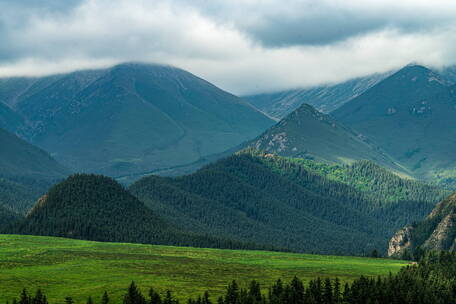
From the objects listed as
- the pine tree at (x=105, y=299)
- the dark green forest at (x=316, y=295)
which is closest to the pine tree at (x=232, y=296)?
the dark green forest at (x=316, y=295)

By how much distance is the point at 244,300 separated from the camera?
6594 inches

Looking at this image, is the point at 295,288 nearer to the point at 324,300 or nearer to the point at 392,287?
the point at 324,300

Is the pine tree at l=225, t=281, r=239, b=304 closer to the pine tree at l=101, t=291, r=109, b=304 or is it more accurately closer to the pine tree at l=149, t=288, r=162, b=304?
the pine tree at l=149, t=288, r=162, b=304

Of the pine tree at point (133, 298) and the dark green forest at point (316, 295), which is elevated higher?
the dark green forest at point (316, 295)

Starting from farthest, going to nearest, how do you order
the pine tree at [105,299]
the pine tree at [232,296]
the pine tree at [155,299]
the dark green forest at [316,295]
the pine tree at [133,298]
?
the pine tree at [232,296] < the pine tree at [105,299] < the dark green forest at [316,295] < the pine tree at [155,299] < the pine tree at [133,298]

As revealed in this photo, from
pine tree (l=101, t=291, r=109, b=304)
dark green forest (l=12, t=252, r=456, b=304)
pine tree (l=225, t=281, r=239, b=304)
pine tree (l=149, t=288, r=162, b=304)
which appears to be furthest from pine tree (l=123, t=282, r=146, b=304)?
pine tree (l=225, t=281, r=239, b=304)

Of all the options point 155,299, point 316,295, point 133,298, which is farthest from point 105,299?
point 316,295

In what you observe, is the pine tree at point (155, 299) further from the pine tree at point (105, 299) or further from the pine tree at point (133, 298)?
the pine tree at point (105, 299)

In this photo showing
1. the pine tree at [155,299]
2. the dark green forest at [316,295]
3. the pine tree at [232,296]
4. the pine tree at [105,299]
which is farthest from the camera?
the pine tree at [232,296]

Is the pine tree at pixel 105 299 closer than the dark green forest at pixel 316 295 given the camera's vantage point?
No

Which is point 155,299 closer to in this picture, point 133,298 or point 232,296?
point 133,298

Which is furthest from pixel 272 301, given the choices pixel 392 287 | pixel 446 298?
pixel 446 298

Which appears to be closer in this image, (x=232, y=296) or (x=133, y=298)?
(x=133, y=298)

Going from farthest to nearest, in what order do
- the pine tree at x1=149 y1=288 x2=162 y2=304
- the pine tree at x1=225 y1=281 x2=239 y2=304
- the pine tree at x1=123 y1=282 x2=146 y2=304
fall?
the pine tree at x1=225 y1=281 x2=239 y2=304
the pine tree at x1=149 y1=288 x2=162 y2=304
the pine tree at x1=123 y1=282 x2=146 y2=304
